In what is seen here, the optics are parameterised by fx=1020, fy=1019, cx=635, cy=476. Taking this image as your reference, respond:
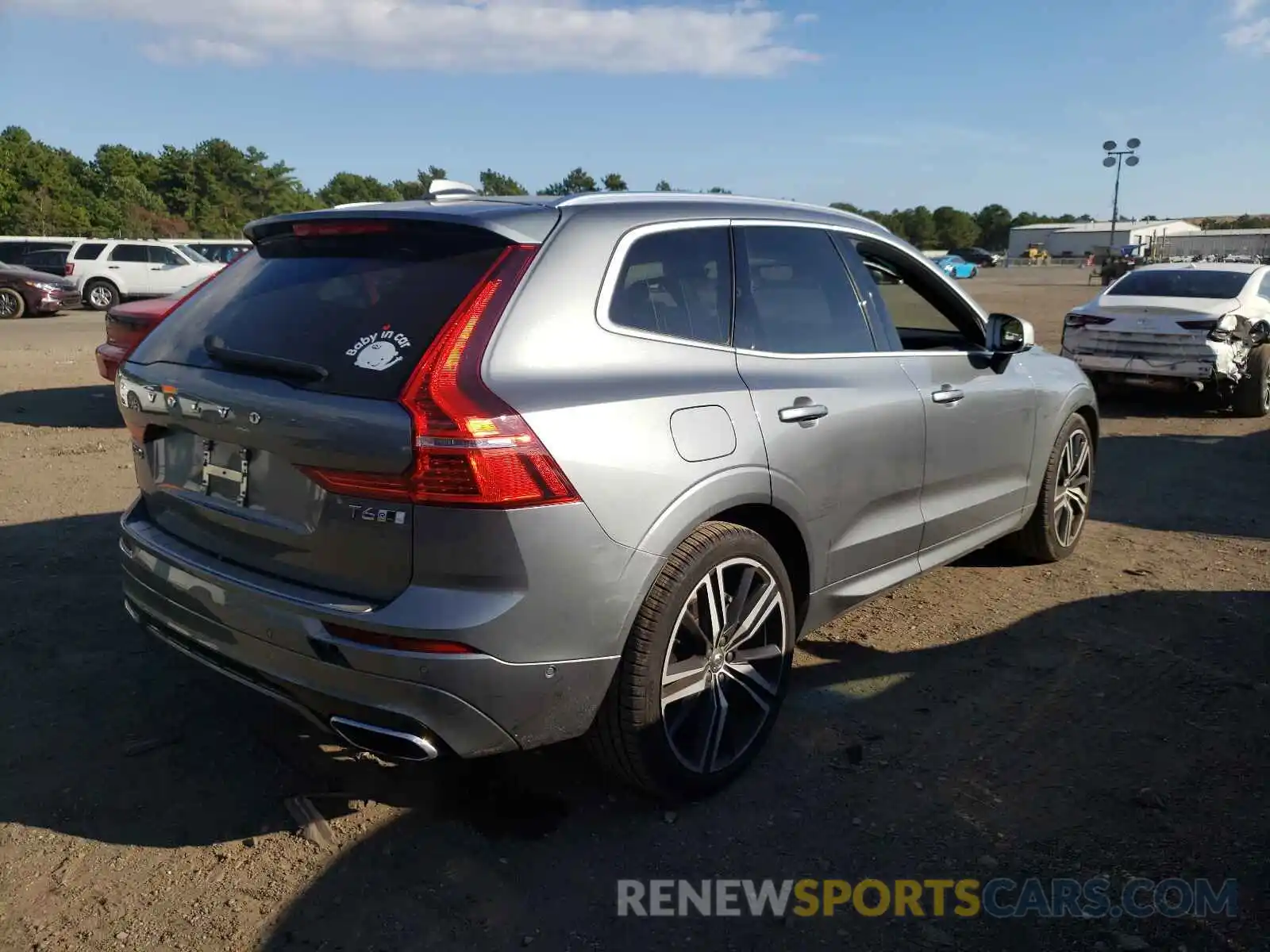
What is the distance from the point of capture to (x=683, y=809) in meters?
3.16

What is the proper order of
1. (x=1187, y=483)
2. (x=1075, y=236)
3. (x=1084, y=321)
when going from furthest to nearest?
(x=1075, y=236) → (x=1084, y=321) → (x=1187, y=483)

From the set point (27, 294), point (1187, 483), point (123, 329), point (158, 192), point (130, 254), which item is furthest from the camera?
point (158, 192)

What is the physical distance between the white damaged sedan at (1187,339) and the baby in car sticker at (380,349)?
9693 mm

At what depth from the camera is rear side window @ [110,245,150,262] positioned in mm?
24609

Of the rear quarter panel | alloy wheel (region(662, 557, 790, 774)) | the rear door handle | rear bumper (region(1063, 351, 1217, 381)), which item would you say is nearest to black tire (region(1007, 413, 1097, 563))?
the rear door handle

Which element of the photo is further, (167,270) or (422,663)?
(167,270)

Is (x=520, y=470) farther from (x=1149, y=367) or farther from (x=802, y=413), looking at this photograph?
(x=1149, y=367)

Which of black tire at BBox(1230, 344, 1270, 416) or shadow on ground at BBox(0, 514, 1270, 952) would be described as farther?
black tire at BBox(1230, 344, 1270, 416)

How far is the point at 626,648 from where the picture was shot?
9.41 feet

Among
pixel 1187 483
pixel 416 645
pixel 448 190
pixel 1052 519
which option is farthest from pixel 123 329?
pixel 1187 483

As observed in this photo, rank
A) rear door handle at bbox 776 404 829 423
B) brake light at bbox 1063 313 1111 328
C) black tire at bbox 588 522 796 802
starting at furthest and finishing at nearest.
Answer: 1. brake light at bbox 1063 313 1111 328
2. rear door handle at bbox 776 404 829 423
3. black tire at bbox 588 522 796 802

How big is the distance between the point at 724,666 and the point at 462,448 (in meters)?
1.26

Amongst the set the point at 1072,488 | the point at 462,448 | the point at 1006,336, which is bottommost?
the point at 1072,488

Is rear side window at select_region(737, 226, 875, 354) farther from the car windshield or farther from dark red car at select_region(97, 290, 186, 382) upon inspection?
the car windshield
